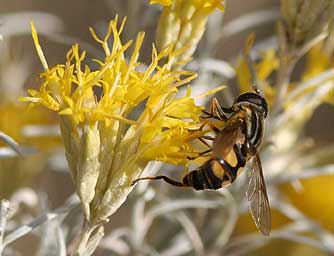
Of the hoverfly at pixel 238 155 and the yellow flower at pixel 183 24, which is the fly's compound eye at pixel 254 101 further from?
the yellow flower at pixel 183 24

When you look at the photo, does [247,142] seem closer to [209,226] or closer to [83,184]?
[83,184]

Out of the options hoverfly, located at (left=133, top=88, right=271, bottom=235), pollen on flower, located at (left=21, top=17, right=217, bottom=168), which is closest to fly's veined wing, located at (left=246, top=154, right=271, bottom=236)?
hoverfly, located at (left=133, top=88, right=271, bottom=235)

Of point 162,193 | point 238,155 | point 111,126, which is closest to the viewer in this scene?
point 111,126

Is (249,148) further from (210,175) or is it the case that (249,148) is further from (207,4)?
(207,4)

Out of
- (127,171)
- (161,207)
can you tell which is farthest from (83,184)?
(161,207)

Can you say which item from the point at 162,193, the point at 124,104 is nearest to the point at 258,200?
the point at 124,104
